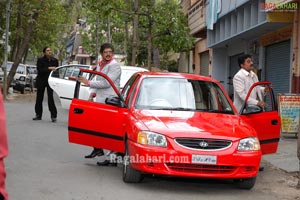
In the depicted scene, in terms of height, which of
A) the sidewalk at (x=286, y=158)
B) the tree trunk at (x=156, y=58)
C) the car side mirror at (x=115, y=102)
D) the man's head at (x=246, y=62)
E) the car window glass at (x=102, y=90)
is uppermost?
the tree trunk at (x=156, y=58)

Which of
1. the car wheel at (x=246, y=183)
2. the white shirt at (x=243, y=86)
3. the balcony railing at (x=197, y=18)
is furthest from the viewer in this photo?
the balcony railing at (x=197, y=18)

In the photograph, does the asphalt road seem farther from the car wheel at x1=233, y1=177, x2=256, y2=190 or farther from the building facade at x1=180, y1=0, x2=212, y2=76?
the building facade at x1=180, y1=0, x2=212, y2=76

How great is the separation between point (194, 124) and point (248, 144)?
2.36 feet

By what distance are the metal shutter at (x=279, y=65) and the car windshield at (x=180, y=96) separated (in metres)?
8.82

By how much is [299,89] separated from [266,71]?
4064 millimetres

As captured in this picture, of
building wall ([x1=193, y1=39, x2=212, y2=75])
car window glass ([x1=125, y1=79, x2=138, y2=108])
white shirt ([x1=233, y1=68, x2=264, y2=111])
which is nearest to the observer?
car window glass ([x1=125, y1=79, x2=138, y2=108])

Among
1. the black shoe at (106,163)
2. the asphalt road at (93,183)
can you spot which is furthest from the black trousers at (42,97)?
the black shoe at (106,163)

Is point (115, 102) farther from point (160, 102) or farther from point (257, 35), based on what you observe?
point (257, 35)

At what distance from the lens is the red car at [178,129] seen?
6238 millimetres

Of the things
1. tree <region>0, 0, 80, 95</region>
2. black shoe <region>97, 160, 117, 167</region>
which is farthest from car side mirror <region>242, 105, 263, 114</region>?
tree <region>0, 0, 80, 95</region>

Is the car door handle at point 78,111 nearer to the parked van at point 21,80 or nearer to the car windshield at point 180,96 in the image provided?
the car windshield at point 180,96

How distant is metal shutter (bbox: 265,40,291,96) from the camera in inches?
638

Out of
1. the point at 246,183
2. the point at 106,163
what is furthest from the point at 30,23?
the point at 246,183

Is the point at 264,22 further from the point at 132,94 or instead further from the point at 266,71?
the point at 132,94
